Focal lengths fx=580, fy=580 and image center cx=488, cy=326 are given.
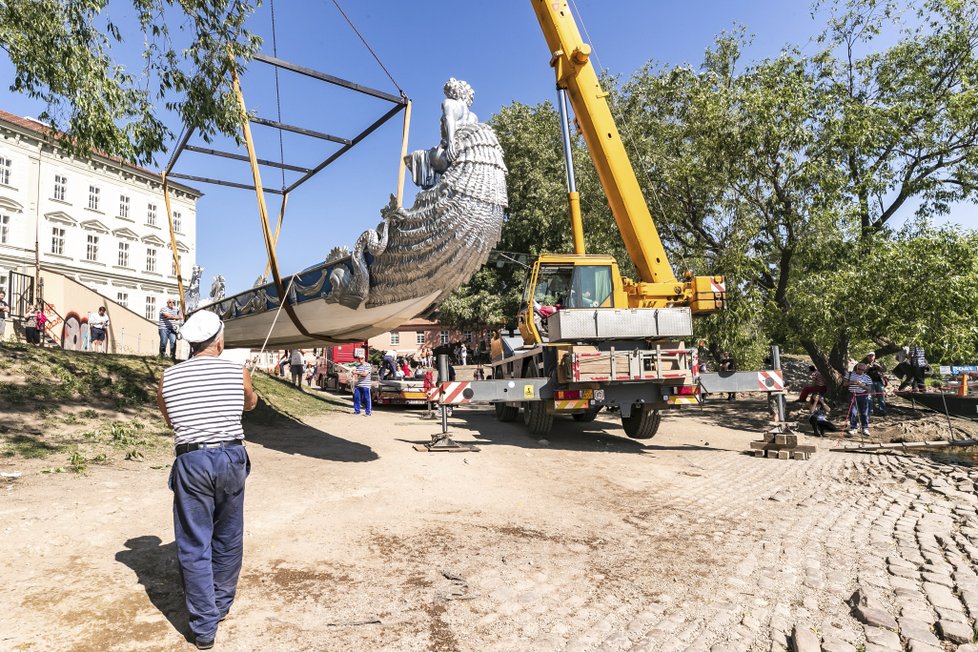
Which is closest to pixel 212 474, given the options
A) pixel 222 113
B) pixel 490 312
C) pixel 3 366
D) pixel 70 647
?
pixel 70 647

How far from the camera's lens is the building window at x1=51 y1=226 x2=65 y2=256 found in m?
32.2

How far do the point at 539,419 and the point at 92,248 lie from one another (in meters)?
35.3

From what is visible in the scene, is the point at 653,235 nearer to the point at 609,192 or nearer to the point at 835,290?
the point at 609,192

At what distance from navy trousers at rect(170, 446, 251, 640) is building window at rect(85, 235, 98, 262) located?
38.6 metres

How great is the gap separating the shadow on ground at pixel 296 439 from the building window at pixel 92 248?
30.7 m

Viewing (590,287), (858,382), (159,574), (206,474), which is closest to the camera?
(206,474)

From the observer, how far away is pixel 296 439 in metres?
8.70

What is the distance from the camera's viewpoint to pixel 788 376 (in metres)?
26.6

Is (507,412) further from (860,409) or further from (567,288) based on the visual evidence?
(860,409)

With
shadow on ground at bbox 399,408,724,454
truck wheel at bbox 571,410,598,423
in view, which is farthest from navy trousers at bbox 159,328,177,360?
truck wheel at bbox 571,410,598,423

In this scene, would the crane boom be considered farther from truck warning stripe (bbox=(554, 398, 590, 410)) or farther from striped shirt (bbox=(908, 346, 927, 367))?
striped shirt (bbox=(908, 346, 927, 367))

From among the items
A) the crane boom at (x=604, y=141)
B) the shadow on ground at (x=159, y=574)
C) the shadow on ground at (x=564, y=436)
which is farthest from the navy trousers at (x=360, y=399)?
the shadow on ground at (x=159, y=574)

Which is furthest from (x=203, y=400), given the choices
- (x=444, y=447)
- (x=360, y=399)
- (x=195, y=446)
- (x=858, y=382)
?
(x=858, y=382)

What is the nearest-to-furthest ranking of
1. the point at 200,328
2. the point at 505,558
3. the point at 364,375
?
the point at 200,328 < the point at 505,558 < the point at 364,375
